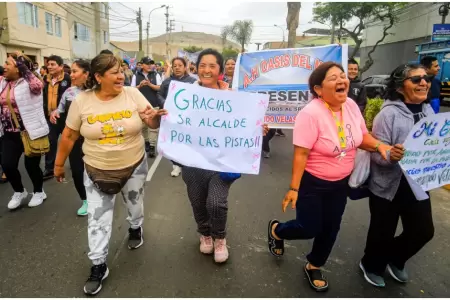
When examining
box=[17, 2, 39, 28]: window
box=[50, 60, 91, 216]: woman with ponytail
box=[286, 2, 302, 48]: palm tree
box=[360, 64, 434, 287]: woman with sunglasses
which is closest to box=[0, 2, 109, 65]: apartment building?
box=[17, 2, 39, 28]: window

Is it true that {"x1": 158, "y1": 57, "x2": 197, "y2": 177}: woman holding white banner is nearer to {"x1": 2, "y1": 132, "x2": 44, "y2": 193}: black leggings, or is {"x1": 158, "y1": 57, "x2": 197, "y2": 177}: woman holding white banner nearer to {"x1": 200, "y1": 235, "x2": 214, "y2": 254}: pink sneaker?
{"x1": 2, "y1": 132, "x2": 44, "y2": 193}: black leggings

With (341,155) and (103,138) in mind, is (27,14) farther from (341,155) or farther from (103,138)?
(341,155)

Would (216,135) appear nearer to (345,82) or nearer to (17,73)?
(345,82)

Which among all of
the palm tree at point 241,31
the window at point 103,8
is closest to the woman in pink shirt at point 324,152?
the window at point 103,8

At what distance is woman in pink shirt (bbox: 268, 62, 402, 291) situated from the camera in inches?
91.5

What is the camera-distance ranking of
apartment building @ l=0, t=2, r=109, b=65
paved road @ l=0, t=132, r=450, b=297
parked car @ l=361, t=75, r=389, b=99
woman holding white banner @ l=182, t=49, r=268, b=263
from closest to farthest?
paved road @ l=0, t=132, r=450, b=297, woman holding white banner @ l=182, t=49, r=268, b=263, parked car @ l=361, t=75, r=389, b=99, apartment building @ l=0, t=2, r=109, b=65

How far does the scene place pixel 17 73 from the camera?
3.82 metres

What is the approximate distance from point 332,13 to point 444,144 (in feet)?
91.2

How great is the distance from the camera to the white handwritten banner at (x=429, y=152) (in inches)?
89.5

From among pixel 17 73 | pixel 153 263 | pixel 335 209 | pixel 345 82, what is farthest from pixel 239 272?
pixel 17 73

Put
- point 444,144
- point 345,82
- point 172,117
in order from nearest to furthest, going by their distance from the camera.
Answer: point 345,82
point 444,144
point 172,117

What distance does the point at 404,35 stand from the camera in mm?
27172

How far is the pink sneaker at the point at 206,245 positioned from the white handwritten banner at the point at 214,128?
79 centimetres

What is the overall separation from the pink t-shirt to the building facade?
24461 mm
